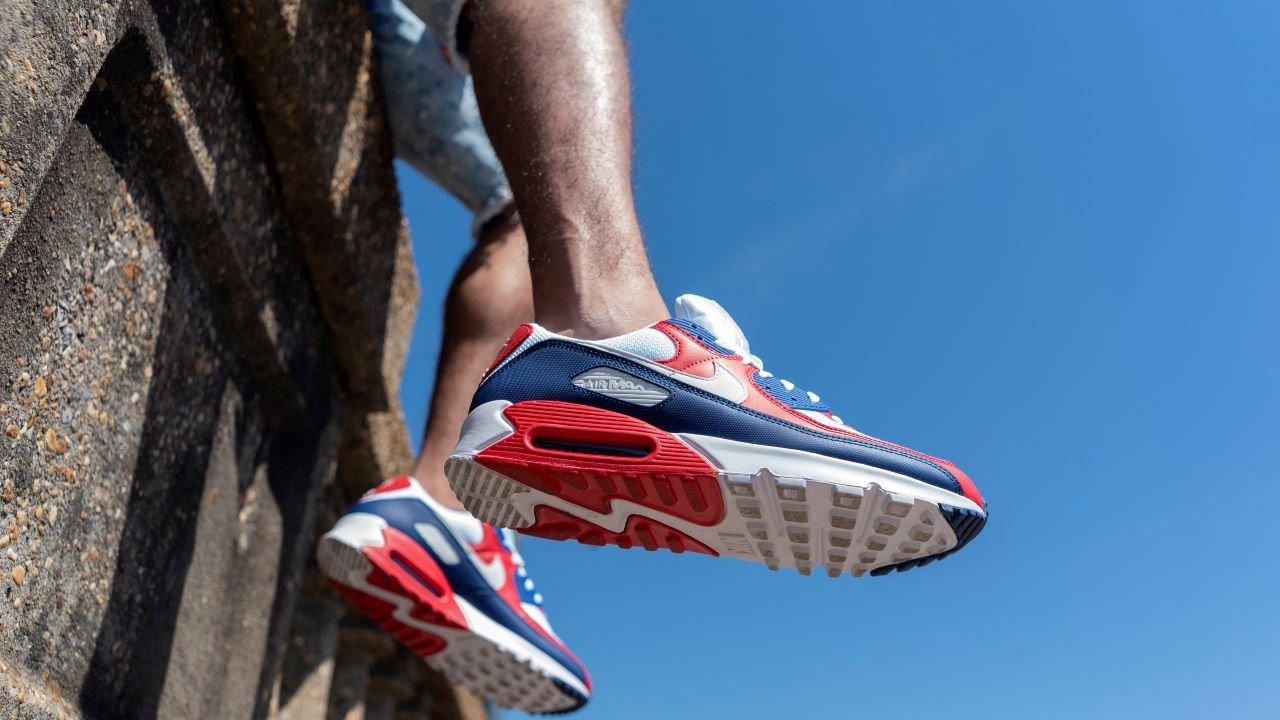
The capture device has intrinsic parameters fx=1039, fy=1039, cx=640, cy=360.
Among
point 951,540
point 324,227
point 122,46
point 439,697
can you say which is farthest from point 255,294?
point 439,697

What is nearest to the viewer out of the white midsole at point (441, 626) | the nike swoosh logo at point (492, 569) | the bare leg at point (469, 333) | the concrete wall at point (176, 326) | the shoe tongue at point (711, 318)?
the concrete wall at point (176, 326)

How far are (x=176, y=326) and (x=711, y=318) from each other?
2.83 feet

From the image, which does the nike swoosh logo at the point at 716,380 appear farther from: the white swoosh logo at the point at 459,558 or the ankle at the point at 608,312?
the white swoosh logo at the point at 459,558

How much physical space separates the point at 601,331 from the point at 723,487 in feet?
0.86

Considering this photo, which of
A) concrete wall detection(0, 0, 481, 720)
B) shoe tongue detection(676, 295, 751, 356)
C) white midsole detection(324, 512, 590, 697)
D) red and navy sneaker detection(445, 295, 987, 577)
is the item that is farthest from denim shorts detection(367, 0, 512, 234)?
red and navy sneaker detection(445, 295, 987, 577)

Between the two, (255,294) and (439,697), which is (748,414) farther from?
→ (439,697)

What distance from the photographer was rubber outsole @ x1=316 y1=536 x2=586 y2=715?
1.81 metres

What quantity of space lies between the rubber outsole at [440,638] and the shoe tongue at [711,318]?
728mm

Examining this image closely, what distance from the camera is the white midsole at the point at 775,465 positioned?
1238 mm

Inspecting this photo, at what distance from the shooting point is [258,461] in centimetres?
213

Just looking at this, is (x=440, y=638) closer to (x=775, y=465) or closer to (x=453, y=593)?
(x=453, y=593)

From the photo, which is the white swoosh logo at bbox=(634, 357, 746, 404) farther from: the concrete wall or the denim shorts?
the denim shorts

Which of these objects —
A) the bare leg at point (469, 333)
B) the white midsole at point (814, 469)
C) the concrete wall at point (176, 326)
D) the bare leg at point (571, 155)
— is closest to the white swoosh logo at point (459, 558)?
the bare leg at point (469, 333)

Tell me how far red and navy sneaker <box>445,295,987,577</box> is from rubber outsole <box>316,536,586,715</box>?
520mm
